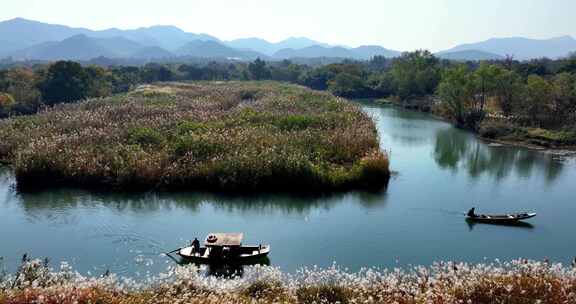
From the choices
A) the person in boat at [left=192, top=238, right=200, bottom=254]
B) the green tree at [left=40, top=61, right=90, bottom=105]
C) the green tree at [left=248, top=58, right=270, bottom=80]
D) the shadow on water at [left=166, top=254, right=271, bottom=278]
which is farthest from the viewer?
the green tree at [left=248, top=58, right=270, bottom=80]

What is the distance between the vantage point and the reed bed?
90.9ft

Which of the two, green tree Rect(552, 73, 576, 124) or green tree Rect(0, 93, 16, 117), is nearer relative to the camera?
green tree Rect(552, 73, 576, 124)

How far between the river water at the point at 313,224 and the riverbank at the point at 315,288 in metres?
4.11

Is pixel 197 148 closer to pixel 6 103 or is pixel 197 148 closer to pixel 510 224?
pixel 510 224

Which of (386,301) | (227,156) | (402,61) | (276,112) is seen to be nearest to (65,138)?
(227,156)

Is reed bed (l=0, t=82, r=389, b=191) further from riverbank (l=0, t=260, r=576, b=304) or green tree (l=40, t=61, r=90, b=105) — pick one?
green tree (l=40, t=61, r=90, b=105)

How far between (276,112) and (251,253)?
89.6 feet

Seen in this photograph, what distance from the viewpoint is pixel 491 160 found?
3891 centimetres

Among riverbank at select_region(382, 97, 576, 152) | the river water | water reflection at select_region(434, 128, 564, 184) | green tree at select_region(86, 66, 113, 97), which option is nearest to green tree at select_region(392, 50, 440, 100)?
riverbank at select_region(382, 97, 576, 152)

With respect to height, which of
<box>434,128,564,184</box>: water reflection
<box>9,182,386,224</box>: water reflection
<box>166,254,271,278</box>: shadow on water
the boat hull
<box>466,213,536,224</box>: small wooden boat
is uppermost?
<box>434,128,564,184</box>: water reflection

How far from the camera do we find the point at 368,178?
28922 mm

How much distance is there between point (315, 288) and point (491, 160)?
1174 inches

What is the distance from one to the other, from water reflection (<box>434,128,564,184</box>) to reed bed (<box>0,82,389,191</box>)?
775 cm

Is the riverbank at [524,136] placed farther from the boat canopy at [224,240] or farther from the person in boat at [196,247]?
the person in boat at [196,247]
